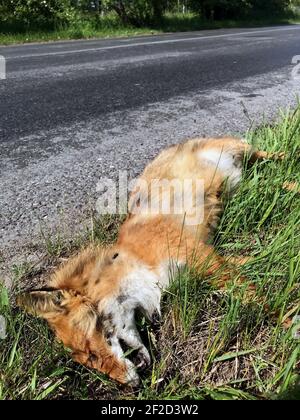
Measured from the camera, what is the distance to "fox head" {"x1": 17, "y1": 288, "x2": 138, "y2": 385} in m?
2.07

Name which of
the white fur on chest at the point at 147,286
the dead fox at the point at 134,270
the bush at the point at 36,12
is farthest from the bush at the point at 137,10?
the white fur on chest at the point at 147,286

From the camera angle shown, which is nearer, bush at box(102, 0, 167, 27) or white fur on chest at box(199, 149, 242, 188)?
white fur on chest at box(199, 149, 242, 188)

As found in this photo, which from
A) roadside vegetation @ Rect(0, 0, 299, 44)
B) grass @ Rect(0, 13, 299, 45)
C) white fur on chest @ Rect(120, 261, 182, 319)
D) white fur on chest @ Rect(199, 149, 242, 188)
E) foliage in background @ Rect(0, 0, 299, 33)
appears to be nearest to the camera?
white fur on chest @ Rect(120, 261, 182, 319)

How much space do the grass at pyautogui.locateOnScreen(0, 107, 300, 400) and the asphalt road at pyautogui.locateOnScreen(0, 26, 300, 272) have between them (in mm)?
756

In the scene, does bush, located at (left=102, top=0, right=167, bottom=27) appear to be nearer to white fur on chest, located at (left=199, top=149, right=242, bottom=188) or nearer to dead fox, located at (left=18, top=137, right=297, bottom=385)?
white fur on chest, located at (left=199, top=149, right=242, bottom=188)

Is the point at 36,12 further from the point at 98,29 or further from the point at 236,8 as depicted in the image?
the point at 236,8

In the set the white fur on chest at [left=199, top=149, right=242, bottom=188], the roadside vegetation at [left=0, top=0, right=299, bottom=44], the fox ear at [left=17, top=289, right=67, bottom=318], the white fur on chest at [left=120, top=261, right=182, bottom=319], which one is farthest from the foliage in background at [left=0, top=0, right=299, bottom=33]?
the fox ear at [left=17, top=289, right=67, bottom=318]

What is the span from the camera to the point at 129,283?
2.49m

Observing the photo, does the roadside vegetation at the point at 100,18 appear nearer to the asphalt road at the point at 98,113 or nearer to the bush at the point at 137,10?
the bush at the point at 137,10

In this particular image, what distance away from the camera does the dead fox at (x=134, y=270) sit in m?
2.15

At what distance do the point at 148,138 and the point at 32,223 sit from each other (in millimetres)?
1716

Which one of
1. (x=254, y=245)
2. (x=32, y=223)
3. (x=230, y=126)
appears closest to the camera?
(x=254, y=245)

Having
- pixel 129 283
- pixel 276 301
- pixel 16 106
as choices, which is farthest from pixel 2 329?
pixel 16 106
